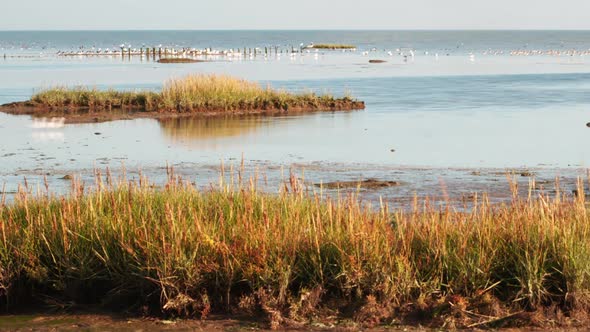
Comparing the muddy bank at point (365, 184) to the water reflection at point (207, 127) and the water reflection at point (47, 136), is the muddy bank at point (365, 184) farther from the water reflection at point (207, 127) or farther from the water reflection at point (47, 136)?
the water reflection at point (47, 136)

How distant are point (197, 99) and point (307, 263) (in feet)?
90.6

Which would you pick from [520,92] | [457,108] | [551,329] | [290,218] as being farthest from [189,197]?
[520,92]

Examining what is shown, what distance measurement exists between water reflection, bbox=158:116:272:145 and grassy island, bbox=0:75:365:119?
1.89 meters

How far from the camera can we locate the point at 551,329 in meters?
8.37

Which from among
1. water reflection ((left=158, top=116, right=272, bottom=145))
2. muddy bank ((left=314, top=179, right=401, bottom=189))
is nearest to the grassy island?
water reflection ((left=158, top=116, right=272, bottom=145))

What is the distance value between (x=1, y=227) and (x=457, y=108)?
103 ft

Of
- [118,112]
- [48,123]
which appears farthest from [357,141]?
[118,112]

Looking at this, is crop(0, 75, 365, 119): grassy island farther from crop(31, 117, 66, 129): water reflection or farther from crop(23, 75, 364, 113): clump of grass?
crop(31, 117, 66, 129): water reflection

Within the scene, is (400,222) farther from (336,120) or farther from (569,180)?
(336,120)

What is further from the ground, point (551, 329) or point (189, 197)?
point (189, 197)

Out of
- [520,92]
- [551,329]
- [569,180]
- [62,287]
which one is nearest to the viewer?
[551,329]

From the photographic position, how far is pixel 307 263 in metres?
9.09

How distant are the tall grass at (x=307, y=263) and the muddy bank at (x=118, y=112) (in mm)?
24082

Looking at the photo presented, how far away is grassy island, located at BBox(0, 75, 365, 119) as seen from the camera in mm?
36156
